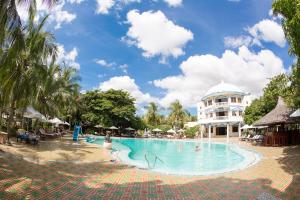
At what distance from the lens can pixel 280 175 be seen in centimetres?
971

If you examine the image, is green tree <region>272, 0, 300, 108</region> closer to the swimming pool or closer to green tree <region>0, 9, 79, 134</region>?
the swimming pool

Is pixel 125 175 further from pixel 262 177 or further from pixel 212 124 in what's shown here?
pixel 212 124

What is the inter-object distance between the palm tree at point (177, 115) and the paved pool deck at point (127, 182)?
44.0 metres

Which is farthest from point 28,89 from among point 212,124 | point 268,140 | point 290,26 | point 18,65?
point 212,124

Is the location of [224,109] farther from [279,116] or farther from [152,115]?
[279,116]

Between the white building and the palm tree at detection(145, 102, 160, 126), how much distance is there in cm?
1280

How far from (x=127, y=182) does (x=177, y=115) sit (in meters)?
48.0

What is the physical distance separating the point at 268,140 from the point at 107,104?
3131cm

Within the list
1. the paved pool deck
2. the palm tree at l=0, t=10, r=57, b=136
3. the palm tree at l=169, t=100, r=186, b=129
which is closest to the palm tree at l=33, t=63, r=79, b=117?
the palm tree at l=0, t=10, r=57, b=136

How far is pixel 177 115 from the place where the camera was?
56.4m

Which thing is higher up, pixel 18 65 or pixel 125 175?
pixel 18 65

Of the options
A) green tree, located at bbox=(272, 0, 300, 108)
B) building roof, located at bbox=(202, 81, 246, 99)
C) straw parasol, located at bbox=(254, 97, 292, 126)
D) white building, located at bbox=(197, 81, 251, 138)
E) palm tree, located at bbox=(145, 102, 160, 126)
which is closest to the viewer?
green tree, located at bbox=(272, 0, 300, 108)

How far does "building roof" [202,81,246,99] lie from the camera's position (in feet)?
159

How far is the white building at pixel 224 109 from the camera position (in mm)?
46406
